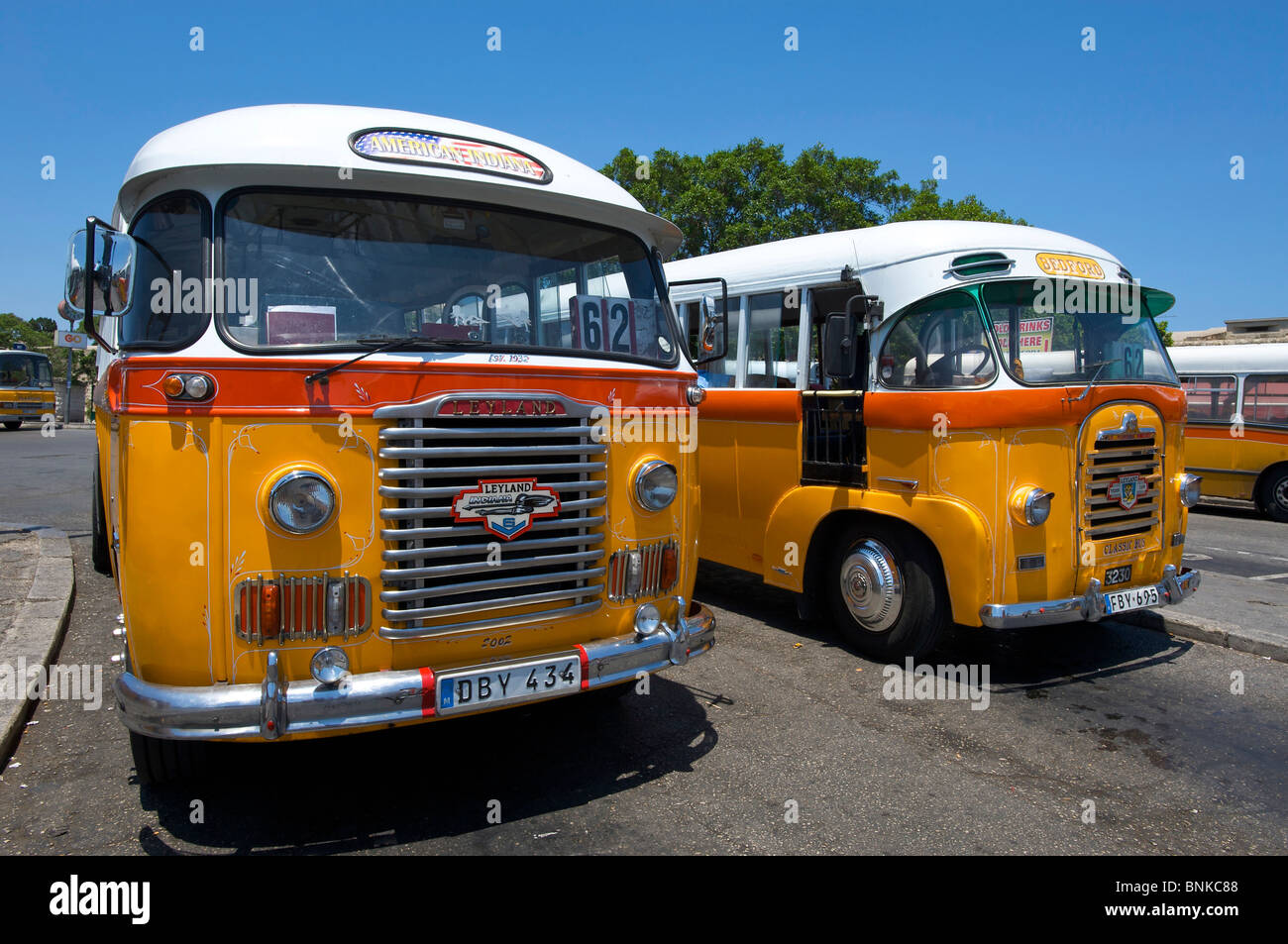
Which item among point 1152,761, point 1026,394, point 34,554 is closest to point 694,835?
point 1152,761

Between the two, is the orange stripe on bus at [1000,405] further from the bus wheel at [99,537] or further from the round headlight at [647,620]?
the bus wheel at [99,537]

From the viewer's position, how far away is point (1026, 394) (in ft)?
17.2

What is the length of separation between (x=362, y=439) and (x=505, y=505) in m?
0.65

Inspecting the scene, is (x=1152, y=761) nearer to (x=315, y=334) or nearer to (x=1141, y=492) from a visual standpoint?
(x=1141, y=492)

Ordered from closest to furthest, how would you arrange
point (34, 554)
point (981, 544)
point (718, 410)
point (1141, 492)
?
point (981, 544) → point (1141, 492) → point (718, 410) → point (34, 554)

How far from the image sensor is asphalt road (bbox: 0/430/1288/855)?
142 inches

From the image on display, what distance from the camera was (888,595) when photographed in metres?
5.80

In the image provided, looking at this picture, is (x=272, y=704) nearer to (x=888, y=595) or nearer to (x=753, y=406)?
(x=888, y=595)

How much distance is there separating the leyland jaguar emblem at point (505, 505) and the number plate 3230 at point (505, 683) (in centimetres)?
56

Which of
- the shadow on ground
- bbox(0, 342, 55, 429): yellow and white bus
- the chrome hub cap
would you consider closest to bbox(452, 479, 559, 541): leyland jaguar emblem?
the shadow on ground

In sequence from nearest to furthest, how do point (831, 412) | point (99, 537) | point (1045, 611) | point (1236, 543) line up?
point (1045, 611)
point (831, 412)
point (99, 537)
point (1236, 543)

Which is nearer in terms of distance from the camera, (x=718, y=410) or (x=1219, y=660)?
(x=1219, y=660)

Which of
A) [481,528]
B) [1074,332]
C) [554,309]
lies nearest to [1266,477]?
[1074,332]

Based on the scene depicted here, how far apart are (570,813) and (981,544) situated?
292 centimetres
